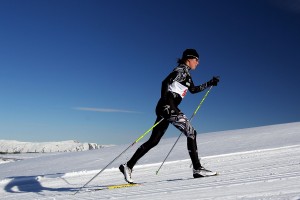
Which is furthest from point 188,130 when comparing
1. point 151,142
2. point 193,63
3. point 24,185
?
point 24,185

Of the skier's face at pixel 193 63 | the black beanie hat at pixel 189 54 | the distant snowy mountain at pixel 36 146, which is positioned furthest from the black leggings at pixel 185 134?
the distant snowy mountain at pixel 36 146

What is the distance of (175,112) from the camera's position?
5312 millimetres

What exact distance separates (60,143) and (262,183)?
6850 inches

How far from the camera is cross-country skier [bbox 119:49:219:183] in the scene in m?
5.31

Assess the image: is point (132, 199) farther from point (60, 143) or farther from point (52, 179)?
point (60, 143)

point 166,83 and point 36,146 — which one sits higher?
point 36,146

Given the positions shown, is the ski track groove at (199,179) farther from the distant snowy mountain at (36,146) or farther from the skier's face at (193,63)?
the distant snowy mountain at (36,146)

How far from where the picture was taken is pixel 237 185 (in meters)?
3.81

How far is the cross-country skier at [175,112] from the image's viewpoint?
531 cm

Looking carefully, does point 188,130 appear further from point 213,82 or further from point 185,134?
point 213,82

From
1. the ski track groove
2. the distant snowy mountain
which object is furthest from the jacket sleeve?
the distant snowy mountain

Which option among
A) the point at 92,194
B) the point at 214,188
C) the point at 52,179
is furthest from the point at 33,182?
the point at 214,188

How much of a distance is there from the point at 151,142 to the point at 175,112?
60 cm

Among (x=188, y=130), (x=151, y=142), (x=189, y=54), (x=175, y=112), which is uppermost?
(x=189, y=54)
